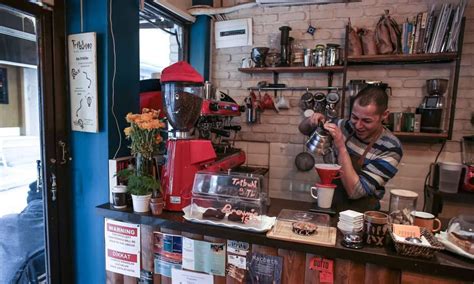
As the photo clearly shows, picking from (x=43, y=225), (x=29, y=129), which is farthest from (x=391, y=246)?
(x=29, y=129)

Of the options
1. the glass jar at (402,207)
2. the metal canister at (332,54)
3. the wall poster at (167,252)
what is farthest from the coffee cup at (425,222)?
the metal canister at (332,54)

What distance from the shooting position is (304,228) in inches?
48.6

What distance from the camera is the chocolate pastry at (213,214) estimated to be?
135 cm

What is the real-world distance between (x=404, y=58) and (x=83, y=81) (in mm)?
2377

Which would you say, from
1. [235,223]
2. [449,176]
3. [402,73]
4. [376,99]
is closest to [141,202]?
[235,223]

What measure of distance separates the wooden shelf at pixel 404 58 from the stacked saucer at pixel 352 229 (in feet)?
5.93

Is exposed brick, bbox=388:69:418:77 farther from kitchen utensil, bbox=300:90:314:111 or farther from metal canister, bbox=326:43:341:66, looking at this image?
kitchen utensil, bbox=300:90:314:111

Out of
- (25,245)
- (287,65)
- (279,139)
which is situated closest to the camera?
(25,245)

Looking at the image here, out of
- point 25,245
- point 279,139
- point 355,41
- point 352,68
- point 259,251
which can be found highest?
point 355,41

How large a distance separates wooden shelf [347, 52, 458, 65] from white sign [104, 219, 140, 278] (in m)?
2.18

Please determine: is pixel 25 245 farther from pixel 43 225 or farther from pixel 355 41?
pixel 355 41

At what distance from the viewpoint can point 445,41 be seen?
2359 millimetres

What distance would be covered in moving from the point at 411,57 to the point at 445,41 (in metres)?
0.25

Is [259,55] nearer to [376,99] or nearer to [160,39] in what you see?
[160,39]
